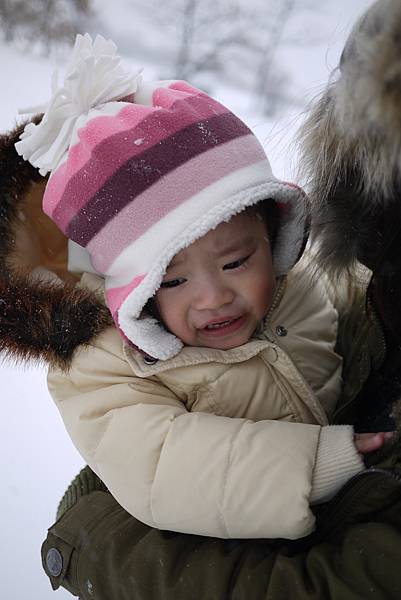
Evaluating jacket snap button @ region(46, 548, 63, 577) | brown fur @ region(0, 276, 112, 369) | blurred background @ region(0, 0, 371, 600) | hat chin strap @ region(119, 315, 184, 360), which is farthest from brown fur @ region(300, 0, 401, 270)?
blurred background @ region(0, 0, 371, 600)

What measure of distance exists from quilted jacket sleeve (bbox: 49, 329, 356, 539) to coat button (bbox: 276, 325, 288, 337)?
8.0 inches

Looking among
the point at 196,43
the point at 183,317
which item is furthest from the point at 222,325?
the point at 196,43

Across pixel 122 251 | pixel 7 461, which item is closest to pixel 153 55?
pixel 7 461

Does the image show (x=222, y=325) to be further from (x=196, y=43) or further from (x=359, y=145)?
(x=196, y=43)

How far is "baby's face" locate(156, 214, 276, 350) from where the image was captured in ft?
2.58

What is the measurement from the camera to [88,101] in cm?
82

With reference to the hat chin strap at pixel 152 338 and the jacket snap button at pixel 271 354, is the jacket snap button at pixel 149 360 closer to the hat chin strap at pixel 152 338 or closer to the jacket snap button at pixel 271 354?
the hat chin strap at pixel 152 338

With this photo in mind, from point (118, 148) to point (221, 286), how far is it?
0.24 meters

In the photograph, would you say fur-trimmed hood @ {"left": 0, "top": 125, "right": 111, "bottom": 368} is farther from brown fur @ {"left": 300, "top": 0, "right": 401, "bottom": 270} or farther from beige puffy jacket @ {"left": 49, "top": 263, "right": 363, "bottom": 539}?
brown fur @ {"left": 300, "top": 0, "right": 401, "bottom": 270}

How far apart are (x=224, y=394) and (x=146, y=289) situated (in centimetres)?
20

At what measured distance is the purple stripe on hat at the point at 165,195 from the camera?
2.48ft

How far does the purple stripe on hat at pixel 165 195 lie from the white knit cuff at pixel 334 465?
0.37 m

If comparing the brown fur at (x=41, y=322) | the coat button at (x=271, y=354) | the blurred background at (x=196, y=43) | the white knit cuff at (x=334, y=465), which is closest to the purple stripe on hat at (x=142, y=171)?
the brown fur at (x=41, y=322)

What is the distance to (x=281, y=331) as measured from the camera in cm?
91
